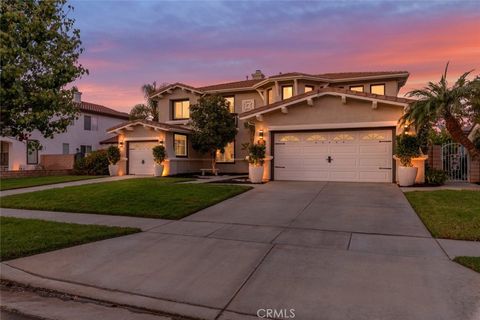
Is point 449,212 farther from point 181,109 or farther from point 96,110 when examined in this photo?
point 96,110

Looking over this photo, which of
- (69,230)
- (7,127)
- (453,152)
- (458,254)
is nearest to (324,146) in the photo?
(453,152)

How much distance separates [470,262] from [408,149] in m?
9.10

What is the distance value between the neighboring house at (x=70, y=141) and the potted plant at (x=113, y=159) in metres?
5.18

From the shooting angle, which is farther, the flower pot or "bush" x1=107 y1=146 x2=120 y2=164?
"bush" x1=107 y1=146 x2=120 y2=164

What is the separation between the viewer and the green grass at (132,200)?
991 cm

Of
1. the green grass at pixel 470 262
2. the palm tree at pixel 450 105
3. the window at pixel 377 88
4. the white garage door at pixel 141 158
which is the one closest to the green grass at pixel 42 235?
the green grass at pixel 470 262

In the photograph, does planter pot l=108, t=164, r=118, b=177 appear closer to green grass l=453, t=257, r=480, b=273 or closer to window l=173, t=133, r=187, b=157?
window l=173, t=133, r=187, b=157

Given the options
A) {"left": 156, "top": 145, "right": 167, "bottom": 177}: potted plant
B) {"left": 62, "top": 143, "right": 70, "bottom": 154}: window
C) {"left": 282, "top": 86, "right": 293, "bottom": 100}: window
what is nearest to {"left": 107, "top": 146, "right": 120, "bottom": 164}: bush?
{"left": 156, "top": 145, "right": 167, "bottom": 177}: potted plant

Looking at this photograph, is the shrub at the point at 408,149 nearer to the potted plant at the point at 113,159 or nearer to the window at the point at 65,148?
the potted plant at the point at 113,159

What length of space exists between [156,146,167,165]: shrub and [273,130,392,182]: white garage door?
7.20m

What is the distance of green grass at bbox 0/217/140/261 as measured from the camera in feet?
21.1

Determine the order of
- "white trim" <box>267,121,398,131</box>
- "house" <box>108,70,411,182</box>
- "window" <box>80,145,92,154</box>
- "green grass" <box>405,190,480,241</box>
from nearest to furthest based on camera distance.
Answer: "green grass" <box>405,190,480,241</box> → "white trim" <box>267,121,398,131</box> → "house" <box>108,70,411,182</box> → "window" <box>80,145,92,154</box>

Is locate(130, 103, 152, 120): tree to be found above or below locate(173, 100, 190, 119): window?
above

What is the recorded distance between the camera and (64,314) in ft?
13.5
